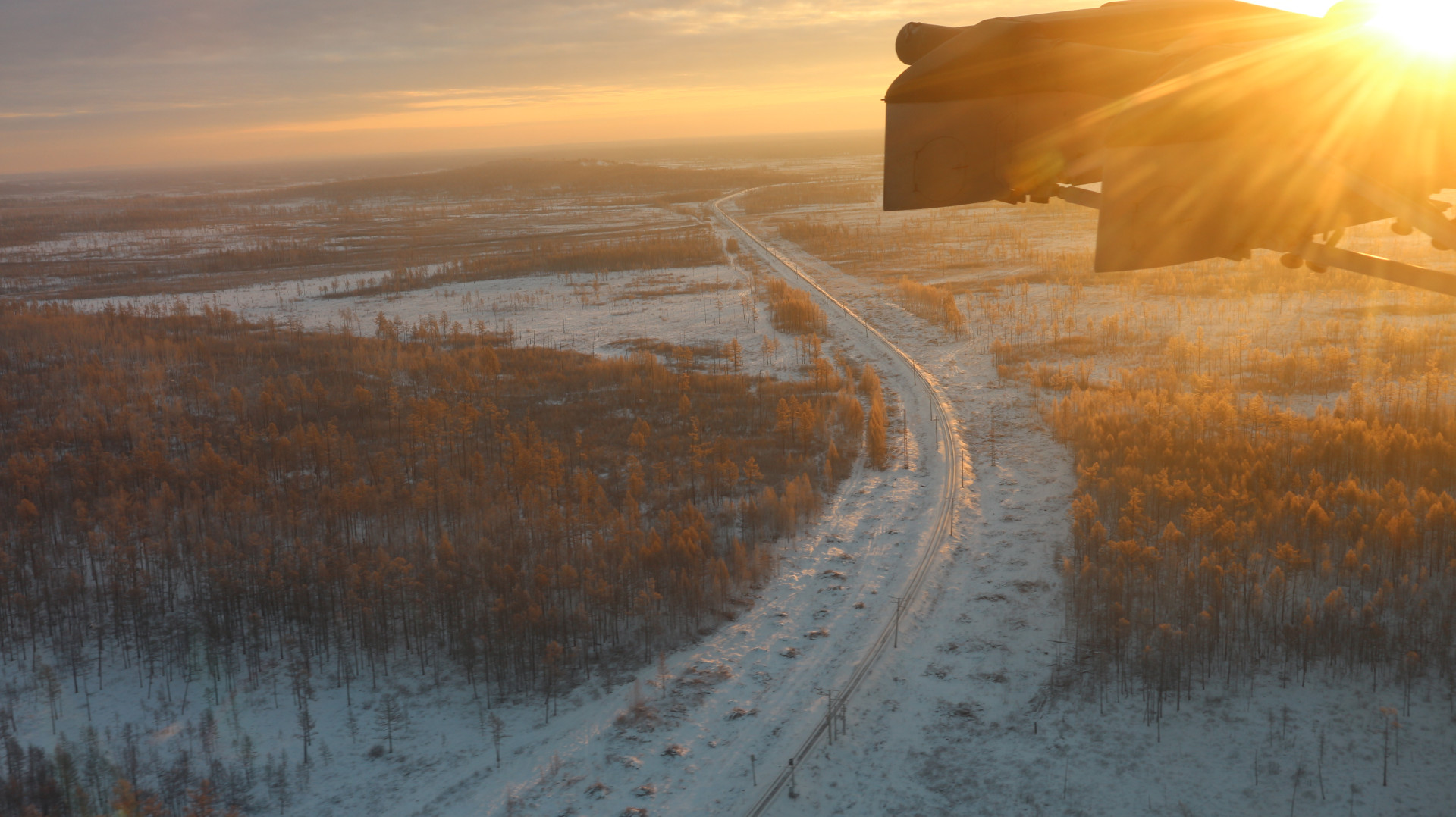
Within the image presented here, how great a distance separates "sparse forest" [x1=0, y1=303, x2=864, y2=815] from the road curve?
1683mm

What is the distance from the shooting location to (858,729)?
24.1 feet

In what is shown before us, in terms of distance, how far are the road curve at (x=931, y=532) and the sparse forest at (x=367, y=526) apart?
1.68m

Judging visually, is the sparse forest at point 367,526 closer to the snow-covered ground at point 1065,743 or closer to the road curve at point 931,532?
the road curve at point 931,532

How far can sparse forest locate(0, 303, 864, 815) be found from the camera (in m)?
8.73

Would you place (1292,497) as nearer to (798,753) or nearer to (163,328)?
(798,753)

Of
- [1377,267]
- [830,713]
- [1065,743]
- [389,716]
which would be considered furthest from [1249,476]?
[389,716]

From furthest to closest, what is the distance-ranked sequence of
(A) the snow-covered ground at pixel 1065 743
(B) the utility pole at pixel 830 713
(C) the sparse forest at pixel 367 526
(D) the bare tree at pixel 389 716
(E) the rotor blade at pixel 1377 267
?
1. (C) the sparse forest at pixel 367 526
2. (D) the bare tree at pixel 389 716
3. (B) the utility pole at pixel 830 713
4. (A) the snow-covered ground at pixel 1065 743
5. (E) the rotor blade at pixel 1377 267

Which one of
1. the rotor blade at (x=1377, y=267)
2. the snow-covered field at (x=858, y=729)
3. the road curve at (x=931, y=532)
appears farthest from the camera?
the road curve at (x=931, y=532)

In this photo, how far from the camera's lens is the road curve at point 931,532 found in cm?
696

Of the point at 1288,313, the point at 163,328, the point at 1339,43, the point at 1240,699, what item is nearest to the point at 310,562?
the point at 1240,699

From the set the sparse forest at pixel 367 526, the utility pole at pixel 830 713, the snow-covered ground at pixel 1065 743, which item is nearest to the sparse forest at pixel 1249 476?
the snow-covered ground at pixel 1065 743

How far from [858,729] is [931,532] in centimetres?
435

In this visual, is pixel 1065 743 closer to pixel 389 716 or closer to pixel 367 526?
pixel 389 716

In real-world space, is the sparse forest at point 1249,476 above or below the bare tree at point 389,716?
above
